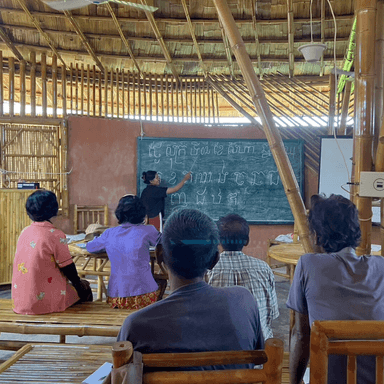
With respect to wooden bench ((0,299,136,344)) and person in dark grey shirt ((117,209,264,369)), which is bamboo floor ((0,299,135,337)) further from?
person in dark grey shirt ((117,209,264,369))

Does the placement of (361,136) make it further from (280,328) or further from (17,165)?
(17,165)

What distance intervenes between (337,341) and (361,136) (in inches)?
42.8

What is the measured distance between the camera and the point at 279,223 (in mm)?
5652

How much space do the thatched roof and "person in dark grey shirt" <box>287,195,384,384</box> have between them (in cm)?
494

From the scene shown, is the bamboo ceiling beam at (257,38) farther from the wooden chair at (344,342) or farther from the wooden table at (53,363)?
the wooden chair at (344,342)

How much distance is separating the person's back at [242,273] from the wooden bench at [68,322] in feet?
2.26

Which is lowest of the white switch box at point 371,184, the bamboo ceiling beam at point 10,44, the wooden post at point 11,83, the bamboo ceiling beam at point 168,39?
the white switch box at point 371,184

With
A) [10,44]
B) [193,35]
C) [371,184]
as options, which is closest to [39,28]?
[10,44]

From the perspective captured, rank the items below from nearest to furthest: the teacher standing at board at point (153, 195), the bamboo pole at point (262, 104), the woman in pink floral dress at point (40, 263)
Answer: the bamboo pole at point (262, 104), the woman in pink floral dress at point (40, 263), the teacher standing at board at point (153, 195)

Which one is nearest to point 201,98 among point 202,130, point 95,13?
point 202,130

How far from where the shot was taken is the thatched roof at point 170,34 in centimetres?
576

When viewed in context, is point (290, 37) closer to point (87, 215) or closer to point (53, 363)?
point (87, 215)

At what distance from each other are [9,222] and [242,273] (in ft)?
11.5

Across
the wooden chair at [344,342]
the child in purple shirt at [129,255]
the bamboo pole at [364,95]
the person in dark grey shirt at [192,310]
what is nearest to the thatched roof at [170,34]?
the child in purple shirt at [129,255]
